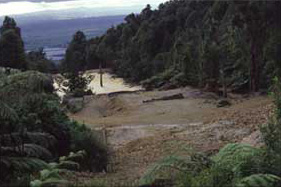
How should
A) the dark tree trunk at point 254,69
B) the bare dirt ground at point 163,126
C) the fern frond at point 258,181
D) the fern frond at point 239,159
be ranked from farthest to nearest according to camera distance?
the dark tree trunk at point 254,69, the bare dirt ground at point 163,126, the fern frond at point 239,159, the fern frond at point 258,181

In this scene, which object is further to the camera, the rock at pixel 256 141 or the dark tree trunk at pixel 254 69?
the dark tree trunk at pixel 254 69

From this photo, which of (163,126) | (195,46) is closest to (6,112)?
(163,126)

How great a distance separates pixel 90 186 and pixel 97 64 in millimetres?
53829

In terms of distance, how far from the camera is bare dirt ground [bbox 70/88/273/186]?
35.9 ft

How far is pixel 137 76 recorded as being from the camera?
4828 centimetres

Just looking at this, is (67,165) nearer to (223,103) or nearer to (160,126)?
(160,126)

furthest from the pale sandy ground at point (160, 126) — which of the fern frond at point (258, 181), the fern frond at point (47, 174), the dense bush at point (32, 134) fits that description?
the fern frond at point (258, 181)

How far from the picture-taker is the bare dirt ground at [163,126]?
35.9ft

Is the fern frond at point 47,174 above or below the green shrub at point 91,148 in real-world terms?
above

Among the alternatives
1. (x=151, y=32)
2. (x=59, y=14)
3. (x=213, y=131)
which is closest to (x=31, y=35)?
(x=59, y=14)

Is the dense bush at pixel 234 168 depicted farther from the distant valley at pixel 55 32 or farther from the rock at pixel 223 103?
the distant valley at pixel 55 32

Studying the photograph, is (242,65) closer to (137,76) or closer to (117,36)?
(137,76)

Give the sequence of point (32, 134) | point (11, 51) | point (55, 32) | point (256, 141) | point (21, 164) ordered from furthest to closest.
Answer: point (55, 32) → point (11, 51) → point (256, 141) → point (32, 134) → point (21, 164)

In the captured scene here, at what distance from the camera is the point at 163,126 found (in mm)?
16969
